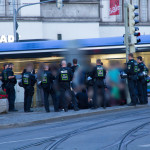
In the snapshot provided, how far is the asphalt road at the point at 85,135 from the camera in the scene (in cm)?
884

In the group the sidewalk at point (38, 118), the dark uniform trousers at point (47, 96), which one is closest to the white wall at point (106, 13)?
the sidewalk at point (38, 118)

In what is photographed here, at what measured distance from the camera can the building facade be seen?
3912 cm

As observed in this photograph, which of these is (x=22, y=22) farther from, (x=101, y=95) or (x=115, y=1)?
(x=101, y=95)

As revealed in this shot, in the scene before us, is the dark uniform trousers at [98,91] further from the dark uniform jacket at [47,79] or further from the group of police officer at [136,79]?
the dark uniform jacket at [47,79]

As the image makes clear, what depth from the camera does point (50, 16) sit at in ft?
133

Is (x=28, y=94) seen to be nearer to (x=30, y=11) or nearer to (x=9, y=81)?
(x=9, y=81)

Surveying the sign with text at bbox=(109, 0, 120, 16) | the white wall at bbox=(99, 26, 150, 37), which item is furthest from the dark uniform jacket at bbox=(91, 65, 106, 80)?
the white wall at bbox=(99, 26, 150, 37)

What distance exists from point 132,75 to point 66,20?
24.3 meters

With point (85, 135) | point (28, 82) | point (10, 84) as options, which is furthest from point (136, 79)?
point (85, 135)

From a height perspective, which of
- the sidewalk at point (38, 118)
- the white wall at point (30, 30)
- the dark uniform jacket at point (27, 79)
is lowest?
the sidewalk at point (38, 118)

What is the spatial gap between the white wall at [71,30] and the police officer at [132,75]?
23698 mm

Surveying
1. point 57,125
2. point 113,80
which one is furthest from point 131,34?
point 57,125

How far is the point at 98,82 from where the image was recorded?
16078mm

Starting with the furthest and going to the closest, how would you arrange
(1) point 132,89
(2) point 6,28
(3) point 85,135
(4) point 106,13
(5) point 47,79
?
(4) point 106,13, (2) point 6,28, (1) point 132,89, (5) point 47,79, (3) point 85,135
